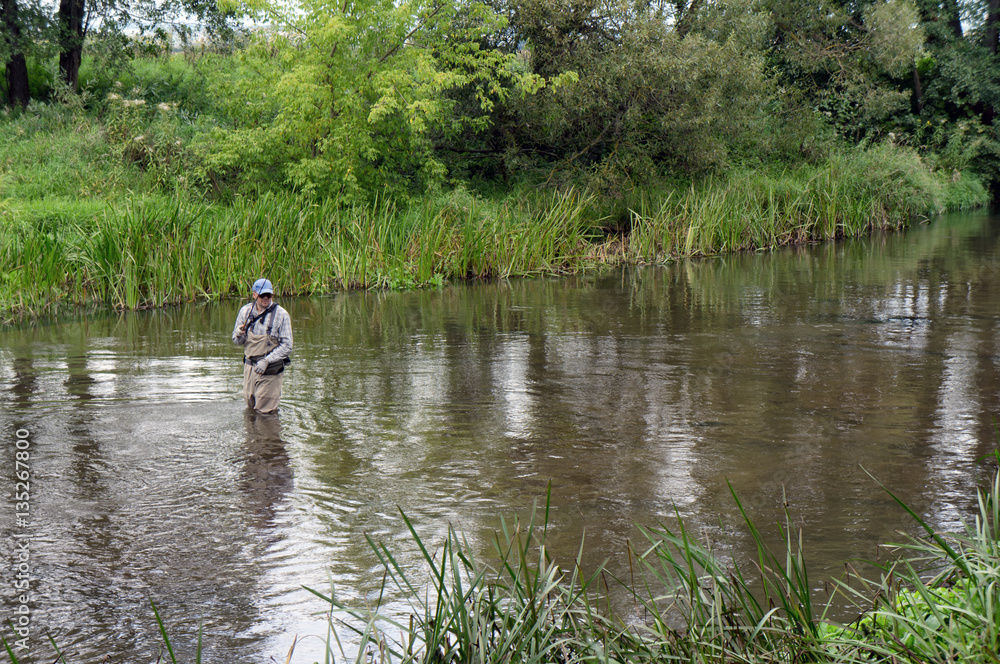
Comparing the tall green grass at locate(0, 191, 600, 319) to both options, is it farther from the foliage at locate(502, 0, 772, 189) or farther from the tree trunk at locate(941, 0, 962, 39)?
the tree trunk at locate(941, 0, 962, 39)

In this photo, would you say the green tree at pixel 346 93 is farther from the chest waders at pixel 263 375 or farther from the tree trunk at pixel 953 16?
the tree trunk at pixel 953 16

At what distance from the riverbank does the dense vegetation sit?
2.4 inches

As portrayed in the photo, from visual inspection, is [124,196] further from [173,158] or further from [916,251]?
[916,251]

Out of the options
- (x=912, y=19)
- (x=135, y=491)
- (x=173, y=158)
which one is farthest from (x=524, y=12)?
(x=135, y=491)

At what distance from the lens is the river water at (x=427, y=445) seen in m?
5.09

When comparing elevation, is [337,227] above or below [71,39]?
below

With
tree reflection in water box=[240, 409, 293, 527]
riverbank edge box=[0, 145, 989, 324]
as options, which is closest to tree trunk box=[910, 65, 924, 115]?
riverbank edge box=[0, 145, 989, 324]

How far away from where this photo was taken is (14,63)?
81.8 ft

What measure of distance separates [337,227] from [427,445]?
10.5 metres

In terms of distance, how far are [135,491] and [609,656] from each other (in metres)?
4.20

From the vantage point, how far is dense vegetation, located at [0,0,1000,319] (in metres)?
16.0

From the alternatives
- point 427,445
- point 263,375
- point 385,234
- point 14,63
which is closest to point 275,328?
point 263,375

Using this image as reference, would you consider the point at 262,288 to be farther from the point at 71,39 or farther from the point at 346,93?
the point at 71,39

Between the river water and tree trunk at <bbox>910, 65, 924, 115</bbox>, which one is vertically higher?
tree trunk at <bbox>910, 65, 924, 115</bbox>
